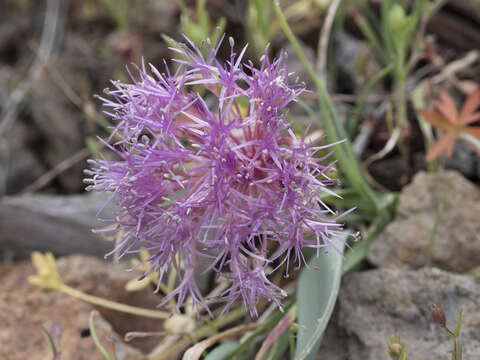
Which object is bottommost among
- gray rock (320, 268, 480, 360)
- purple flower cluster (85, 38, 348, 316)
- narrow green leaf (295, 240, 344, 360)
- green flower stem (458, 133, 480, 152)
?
gray rock (320, 268, 480, 360)

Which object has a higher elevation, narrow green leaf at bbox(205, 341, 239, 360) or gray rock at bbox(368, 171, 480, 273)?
narrow green leaf at bbox(205, 341, 239, 360)

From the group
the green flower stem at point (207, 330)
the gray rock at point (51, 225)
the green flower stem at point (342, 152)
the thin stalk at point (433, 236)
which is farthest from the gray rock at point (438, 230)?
the gray rock at point (51, 225)

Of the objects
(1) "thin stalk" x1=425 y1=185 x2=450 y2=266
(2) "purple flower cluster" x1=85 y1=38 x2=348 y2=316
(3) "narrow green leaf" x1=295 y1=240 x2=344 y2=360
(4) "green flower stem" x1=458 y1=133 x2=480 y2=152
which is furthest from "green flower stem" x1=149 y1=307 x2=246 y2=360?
(4) "green flower stem" x1=458 y1=133 x2=480 y2=152

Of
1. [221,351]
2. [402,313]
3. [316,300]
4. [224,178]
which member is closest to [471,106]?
[402,313]

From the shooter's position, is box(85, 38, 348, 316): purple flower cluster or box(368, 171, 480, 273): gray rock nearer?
box(85, 38, 348, 316): purple flower cluster

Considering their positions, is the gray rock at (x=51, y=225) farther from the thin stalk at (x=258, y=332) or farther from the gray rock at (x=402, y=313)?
the gray rock at (x=402, y=313)

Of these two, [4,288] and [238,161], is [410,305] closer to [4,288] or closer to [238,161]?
[238,161]

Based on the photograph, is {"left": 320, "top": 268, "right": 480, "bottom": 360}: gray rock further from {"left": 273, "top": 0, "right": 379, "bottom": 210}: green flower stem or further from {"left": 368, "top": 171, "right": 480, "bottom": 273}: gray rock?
{"left": 273, "top": 0, "right": 379, "bottom": 210}: green flower stem
